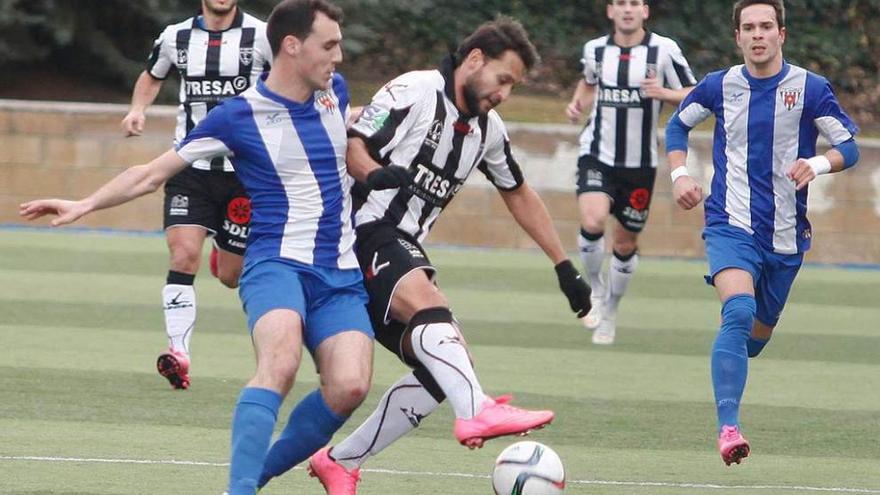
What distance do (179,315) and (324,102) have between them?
3019 mm

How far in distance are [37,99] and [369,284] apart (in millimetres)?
14502

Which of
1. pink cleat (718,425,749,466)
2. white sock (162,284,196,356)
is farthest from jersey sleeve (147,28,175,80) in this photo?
pink cleat (718,425,749,466)

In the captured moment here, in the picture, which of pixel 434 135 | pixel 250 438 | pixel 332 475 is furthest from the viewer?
pixel 434 135

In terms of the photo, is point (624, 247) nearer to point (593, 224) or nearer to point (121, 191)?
point (593, 224)

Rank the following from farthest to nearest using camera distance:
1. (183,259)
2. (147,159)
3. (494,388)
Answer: (147,159)
(494,388)
(183,259)

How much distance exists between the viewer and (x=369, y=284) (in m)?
6.56

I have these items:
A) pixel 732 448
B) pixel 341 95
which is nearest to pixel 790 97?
pixel 732 448

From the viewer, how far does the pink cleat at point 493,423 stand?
5926 mm

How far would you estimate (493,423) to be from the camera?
6000 mm

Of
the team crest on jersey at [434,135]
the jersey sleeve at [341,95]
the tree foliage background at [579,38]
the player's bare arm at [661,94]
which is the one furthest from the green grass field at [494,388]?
the tree foliage background at [579,38]

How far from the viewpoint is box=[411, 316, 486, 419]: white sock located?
6.11 m

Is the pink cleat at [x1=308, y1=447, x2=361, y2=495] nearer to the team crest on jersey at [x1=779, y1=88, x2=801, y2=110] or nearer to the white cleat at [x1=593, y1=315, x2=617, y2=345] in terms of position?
the team crest on jersey at [x1=779, y1=88, x2=801, y2=110]

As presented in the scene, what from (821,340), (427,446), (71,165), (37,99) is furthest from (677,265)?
(427,446)

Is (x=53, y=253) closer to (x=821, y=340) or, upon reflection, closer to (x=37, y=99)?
(x=37, y=99)
